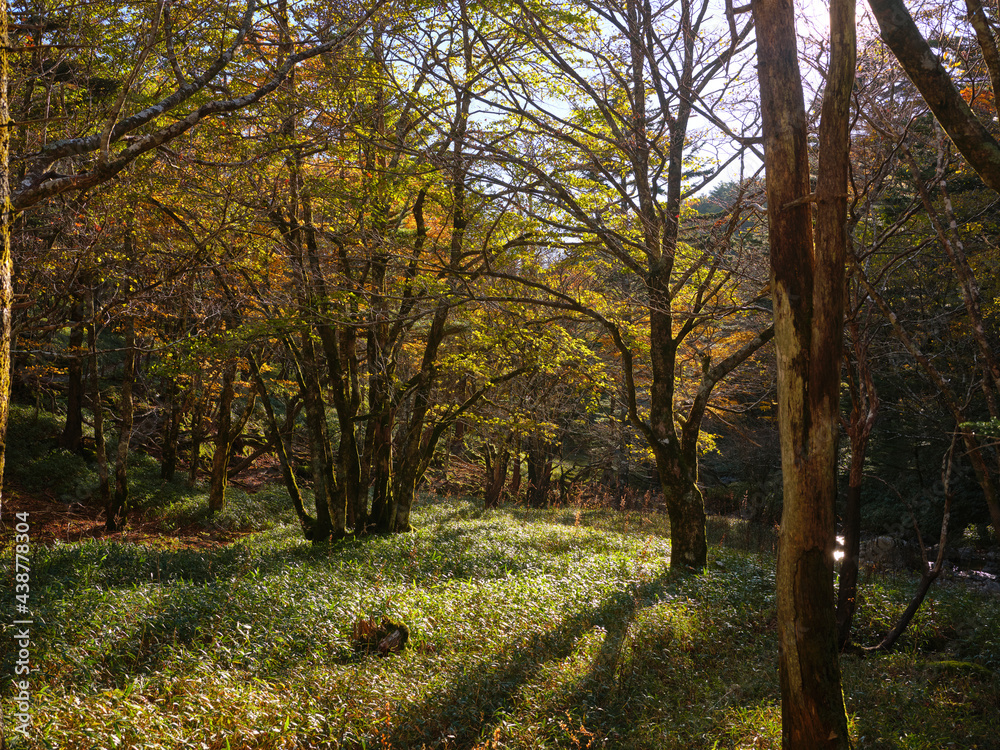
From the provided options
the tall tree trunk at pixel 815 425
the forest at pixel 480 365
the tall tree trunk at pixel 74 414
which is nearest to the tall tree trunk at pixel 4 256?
the forest at pixel 480 365

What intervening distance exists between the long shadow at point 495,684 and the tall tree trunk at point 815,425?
7.46 feet

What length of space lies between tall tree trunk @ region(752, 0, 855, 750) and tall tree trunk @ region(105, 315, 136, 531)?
12426 mm

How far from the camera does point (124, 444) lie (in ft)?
40.8

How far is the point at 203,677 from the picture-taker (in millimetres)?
4863

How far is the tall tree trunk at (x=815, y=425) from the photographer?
344cm

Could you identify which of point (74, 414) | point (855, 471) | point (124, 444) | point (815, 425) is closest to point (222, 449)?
point (124, 444)

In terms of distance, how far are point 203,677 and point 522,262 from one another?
9723mm

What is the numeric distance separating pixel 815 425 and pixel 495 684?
3.52 m

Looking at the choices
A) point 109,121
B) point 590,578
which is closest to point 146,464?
point 590,578

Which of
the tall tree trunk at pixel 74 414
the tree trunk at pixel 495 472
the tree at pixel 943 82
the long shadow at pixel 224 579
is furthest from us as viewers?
the tree trunk at pixel 495 472

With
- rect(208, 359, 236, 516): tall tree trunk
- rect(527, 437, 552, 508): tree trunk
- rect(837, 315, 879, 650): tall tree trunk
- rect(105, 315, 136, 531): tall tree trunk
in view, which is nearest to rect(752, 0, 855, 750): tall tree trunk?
rect(837, 315, 879, 650): tall tree trunk

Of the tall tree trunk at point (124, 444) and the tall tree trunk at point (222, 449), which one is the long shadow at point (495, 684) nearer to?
the tall tree trunk at point (124, 444)

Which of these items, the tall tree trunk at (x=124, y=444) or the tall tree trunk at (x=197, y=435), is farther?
the tall tree trunk at (x=197, y=435)

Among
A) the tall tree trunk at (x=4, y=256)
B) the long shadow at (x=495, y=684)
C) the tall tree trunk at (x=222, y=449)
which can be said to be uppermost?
the tall tree trunk at (x=4, y=256)
